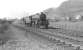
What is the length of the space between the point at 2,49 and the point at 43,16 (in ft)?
90.6

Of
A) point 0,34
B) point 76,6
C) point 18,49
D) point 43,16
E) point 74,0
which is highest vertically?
point 74,0

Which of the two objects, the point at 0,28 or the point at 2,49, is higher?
the point at 0,28

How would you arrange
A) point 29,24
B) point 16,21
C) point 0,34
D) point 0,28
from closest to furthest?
point 0,28
point 0,34
point 29,24
point 16,21

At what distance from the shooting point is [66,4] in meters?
143

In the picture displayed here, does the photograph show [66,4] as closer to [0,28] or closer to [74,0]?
[74,0]

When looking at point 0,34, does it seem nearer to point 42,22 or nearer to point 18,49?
point 18,49

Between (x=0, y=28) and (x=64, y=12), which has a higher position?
(x=64, y=12)

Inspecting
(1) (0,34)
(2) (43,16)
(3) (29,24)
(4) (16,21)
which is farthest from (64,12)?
(1) (0,34)

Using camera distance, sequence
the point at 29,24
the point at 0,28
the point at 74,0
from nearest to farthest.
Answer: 1. the point at 0,28
2. the point at 29,24
3. the point at 74,0

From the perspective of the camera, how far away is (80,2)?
131250 mm

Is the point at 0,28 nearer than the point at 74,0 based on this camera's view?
Yes

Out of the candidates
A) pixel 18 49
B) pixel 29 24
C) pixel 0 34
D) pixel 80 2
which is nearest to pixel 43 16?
pixel 29 24

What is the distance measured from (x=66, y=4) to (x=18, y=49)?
13721cm

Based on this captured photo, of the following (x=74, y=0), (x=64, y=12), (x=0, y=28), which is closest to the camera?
(x=0, y=28)
